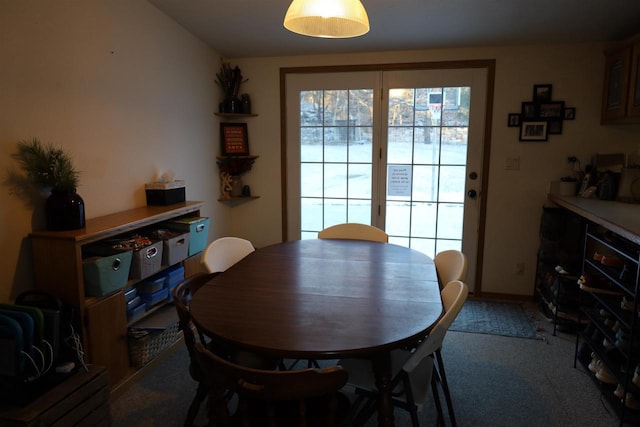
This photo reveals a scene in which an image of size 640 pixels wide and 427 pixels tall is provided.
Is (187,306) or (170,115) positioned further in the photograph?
(170,115)

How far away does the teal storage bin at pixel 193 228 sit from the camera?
9.25 ft

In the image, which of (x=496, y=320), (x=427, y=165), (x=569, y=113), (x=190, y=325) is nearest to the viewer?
(x=190, y=325)

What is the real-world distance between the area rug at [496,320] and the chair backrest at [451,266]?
1.02 metres

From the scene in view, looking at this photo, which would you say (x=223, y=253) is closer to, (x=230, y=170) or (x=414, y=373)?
(x=414, y=373)

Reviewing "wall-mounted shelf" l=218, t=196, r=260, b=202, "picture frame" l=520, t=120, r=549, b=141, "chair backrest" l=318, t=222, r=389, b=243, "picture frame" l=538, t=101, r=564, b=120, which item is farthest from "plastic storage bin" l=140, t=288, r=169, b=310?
"picture frame" l=538, t=101, r=564, b=120

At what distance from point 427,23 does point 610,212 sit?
1716mm

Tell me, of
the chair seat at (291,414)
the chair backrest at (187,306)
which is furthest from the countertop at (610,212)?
the chair backrest at (187,306)

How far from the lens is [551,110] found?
3.46 meters

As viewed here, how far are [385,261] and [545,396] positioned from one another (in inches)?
45.5

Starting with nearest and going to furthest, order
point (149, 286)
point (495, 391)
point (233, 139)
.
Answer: point (495, 391), point (149, 286), point (233, 139)

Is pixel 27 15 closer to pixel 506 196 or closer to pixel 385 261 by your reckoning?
pixel 385 261

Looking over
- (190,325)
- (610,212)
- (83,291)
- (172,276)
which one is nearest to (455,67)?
(610,212)

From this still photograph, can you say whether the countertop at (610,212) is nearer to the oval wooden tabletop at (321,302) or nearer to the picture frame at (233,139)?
the oval wooden tabletop at (321,302)

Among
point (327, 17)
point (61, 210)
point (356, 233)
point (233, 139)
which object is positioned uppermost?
point (327, 17)
